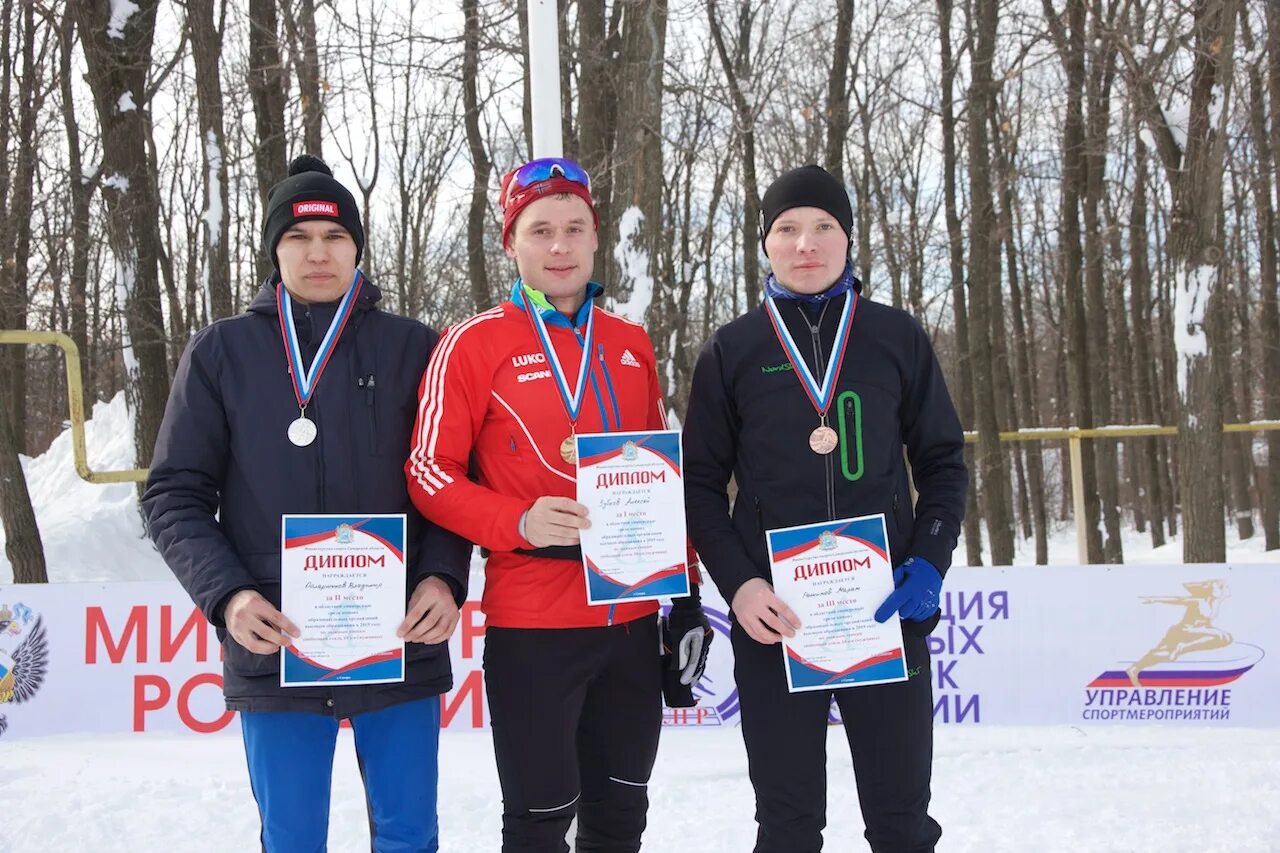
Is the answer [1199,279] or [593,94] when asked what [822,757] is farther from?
[1199,279]

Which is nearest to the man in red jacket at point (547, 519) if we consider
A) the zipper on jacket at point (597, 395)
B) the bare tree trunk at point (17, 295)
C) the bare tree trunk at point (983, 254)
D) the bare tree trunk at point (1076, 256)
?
the zipper on jacket at point (597, 395)

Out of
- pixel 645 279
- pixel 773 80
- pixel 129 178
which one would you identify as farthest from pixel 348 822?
pixel 773 80

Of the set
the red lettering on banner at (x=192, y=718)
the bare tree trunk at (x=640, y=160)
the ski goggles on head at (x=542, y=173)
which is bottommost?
the red lettering on banner at (x=192, y=718)

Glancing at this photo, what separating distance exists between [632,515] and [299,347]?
3.06ft

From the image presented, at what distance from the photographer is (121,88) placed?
34.6 ft

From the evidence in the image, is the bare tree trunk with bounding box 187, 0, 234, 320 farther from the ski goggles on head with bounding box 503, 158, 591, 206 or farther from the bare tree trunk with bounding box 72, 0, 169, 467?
the ski goggles on head with bounding box 503, 158, 591, 206

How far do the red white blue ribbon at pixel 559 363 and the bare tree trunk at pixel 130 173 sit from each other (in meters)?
9.11

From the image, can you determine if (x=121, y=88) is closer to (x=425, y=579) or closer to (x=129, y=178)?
(x=129, y=178)

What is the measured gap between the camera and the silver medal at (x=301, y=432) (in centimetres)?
247

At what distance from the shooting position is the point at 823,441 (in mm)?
2600

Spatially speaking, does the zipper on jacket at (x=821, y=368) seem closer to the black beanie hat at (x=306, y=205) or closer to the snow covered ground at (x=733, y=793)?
the black beanie hat at (x=306, y=205)

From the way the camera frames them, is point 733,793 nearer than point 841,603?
No

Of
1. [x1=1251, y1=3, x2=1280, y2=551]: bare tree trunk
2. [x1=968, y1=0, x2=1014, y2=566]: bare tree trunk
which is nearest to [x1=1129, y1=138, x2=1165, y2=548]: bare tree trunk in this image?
[x1=1251, y1=3, x2=1280, y2=551]: bare tree trunk

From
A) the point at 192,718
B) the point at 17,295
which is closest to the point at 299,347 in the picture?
the point at 192,718
